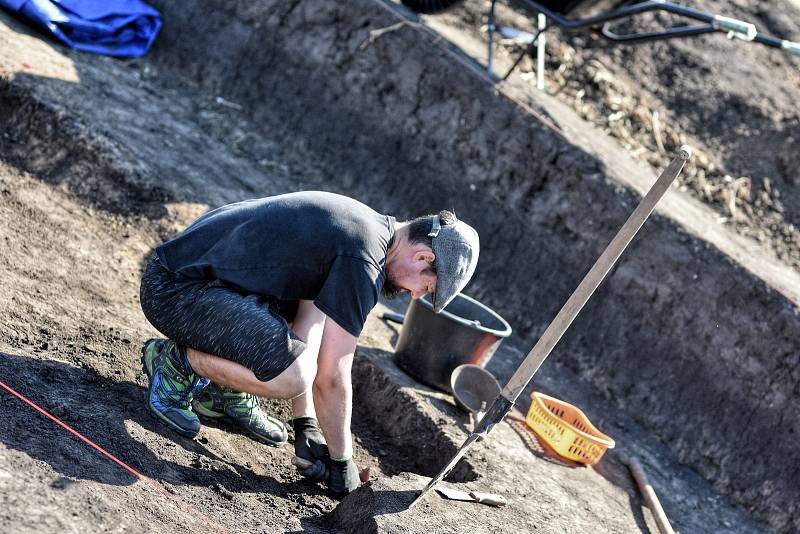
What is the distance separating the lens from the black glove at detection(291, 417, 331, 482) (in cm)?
360

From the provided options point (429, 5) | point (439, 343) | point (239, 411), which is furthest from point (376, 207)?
point (239, 411)

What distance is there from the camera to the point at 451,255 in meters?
3.30

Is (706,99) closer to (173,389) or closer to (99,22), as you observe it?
(99,22)

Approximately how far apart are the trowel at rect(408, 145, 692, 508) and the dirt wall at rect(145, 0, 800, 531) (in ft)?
7.28

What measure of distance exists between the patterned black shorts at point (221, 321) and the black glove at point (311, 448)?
0.45 meters

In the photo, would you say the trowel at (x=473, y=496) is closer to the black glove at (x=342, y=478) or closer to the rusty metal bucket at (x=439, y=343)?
the black glove at (x=342, y=478)

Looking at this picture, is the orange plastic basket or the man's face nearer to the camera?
the man's face

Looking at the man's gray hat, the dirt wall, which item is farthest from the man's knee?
the dirt wall

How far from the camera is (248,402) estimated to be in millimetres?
3814

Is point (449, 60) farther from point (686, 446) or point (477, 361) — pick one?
point (686, 446)

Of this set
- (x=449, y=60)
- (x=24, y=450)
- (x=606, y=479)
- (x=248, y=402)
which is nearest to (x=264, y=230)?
(x=248, y=402)

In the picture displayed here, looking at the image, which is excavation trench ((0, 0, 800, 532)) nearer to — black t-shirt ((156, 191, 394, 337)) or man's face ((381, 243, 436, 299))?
black t-shirt ((156, 191, 394, 337))

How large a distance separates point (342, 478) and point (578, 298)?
1.18 m

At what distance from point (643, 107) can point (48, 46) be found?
485cm
